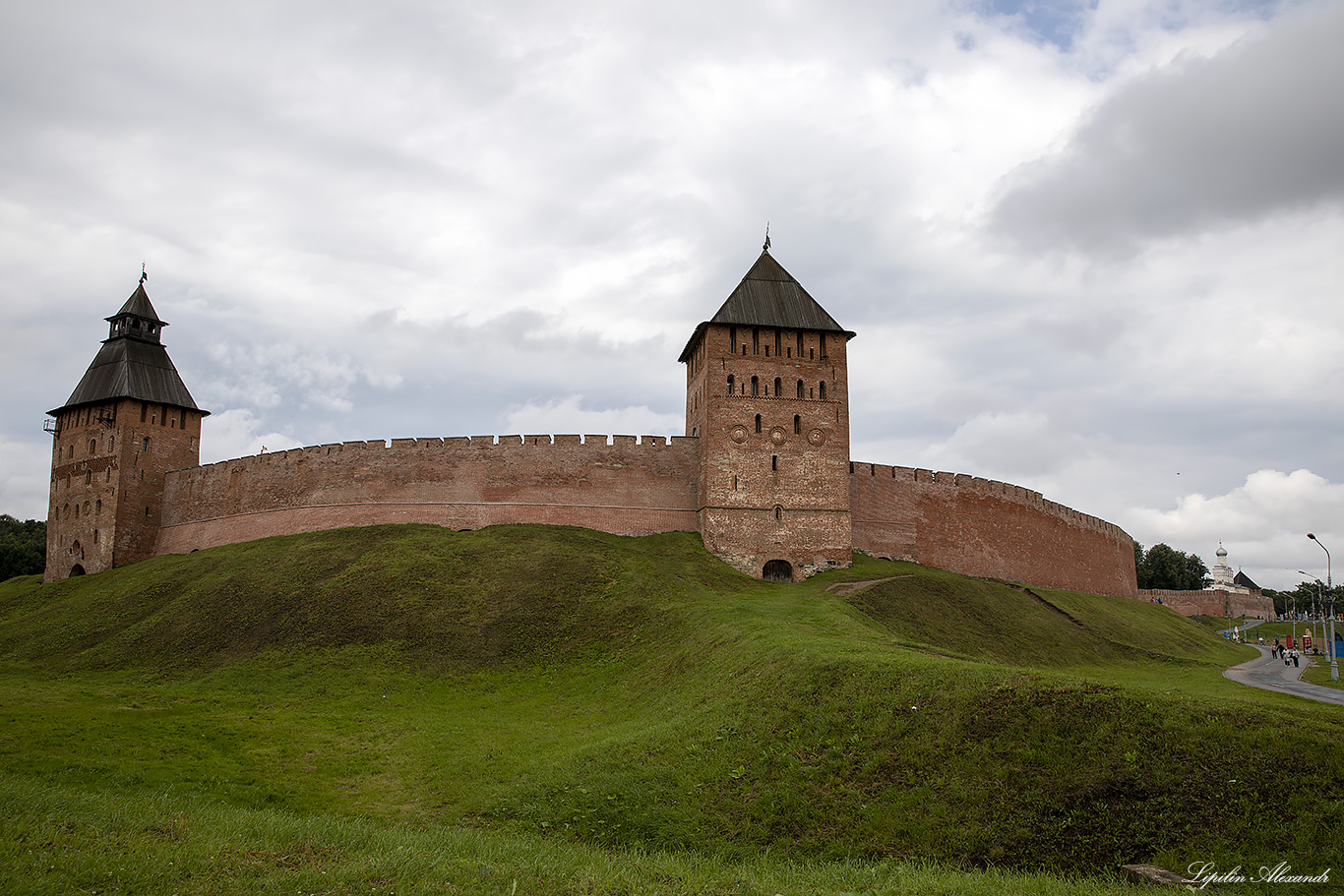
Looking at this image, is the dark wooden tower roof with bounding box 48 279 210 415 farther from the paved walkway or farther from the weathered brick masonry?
the paved walkway

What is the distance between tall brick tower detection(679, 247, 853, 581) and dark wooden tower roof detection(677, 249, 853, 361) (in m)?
0.05

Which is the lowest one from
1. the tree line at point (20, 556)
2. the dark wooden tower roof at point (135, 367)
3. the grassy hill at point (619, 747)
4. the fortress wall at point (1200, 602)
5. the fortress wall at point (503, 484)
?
the grassy hill at point (619, 747)

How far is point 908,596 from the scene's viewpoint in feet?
92.0

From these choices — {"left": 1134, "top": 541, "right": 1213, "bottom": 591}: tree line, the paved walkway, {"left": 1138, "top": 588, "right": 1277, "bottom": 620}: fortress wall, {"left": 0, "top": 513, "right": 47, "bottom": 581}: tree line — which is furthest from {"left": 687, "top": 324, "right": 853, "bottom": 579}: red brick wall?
{"left": 1134, "top": 541, "right": 1213, "bottom": 591}: tree line

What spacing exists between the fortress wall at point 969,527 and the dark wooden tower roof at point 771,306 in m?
6.28

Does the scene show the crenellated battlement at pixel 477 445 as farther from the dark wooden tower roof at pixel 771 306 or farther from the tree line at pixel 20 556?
the tree line at pixel 20 556

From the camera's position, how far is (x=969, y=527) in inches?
1581

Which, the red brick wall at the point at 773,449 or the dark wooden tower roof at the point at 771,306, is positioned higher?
the dark wooden tower roof at the point at 771,306

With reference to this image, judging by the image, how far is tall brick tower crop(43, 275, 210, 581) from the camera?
137 ft

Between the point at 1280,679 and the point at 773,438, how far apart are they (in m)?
17.3

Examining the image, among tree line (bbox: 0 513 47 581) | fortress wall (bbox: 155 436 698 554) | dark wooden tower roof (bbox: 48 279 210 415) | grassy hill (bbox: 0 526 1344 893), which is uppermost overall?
dark wooden tower roof (bbox: 48 279 210 415)

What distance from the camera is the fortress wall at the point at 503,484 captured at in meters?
35.3

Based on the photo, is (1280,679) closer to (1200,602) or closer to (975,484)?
(975,484)

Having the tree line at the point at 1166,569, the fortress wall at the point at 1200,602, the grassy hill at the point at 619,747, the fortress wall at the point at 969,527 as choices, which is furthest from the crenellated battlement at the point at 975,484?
the tree line at the point at 1166,569
